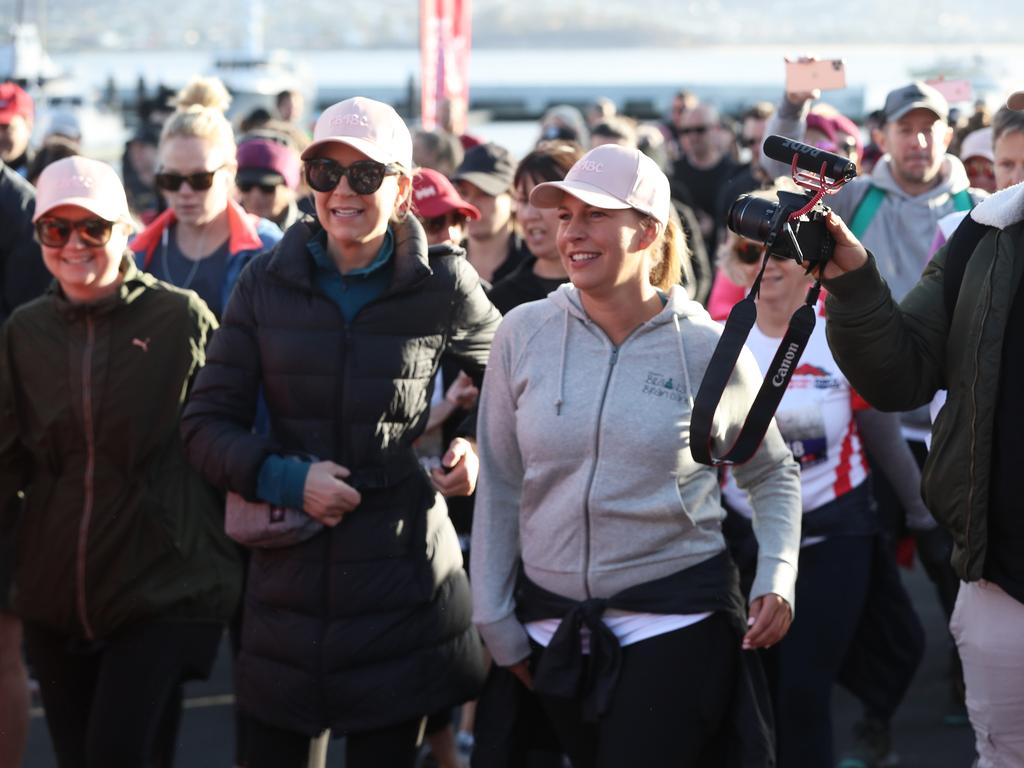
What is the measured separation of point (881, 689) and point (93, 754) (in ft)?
7.65

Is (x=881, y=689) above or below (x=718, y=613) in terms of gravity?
below

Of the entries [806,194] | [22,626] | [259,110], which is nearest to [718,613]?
[806,194]

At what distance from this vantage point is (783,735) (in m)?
4.63

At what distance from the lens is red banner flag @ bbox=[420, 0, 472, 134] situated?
19.4m

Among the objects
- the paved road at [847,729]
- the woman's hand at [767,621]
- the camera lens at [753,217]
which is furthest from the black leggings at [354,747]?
the paved road at [847,729]

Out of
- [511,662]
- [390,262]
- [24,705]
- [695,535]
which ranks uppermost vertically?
[390,262]

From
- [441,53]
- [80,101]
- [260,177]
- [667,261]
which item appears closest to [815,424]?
[667,261]

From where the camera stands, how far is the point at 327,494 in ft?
12.2

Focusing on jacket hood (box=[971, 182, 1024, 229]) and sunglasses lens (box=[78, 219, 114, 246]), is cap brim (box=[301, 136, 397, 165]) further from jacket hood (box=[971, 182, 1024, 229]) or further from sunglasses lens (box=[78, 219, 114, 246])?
jacket hood (box=[971, 182, 1024, 229])

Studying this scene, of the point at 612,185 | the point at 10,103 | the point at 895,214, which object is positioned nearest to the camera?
the point at 612,185

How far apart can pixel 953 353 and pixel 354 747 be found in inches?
66.6

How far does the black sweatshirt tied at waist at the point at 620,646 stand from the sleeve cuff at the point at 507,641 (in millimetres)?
51

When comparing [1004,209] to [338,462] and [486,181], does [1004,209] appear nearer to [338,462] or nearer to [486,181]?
[338,462]

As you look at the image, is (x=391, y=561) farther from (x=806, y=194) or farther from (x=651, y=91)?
(x=651, y=91)
